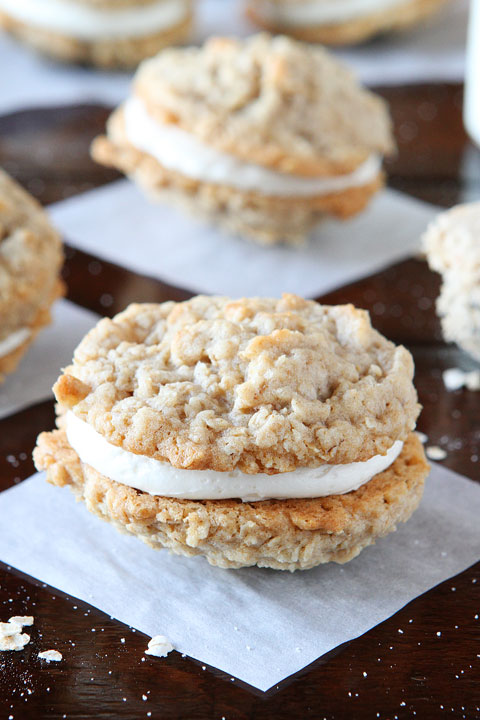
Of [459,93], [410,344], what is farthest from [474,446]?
[459,93]

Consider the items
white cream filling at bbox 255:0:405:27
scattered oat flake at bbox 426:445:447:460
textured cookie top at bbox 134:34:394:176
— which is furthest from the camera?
white cream filling at bbox 255:0:405:27

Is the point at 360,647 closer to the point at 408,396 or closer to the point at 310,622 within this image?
the point at 310,622

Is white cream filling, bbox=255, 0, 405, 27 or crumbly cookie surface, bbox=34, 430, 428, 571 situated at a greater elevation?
crumbly cookie surface, bbox=34, 430, 428, 571

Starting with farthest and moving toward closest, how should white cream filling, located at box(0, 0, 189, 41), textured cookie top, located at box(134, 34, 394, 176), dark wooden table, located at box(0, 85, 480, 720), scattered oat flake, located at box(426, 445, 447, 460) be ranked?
1. white cream filling, located at box(0, 0, 189, 41)
2. textured cookie top, located at box(134, 34, 394, 176)
3. scattered oat flake, located at box(426, 445, 447, 460)
4. dark wooden table, located at box(0, 85, 480, 720)

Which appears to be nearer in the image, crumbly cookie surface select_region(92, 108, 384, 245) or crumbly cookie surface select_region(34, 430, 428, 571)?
crumbly cookie surface select_region(34, 430, 428, 571)

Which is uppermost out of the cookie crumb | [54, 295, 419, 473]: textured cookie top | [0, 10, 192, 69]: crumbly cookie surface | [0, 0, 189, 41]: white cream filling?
[54, 295, 419, 473]: textured cookie top

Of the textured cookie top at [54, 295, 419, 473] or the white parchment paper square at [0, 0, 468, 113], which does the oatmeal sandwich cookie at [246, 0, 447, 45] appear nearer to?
the white parchment paper square at [0, 0, 468, 113]

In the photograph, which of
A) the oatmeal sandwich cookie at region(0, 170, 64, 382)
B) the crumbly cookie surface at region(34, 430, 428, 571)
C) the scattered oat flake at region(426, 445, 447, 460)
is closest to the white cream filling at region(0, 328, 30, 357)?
the oatmeal sandwich cookie at region(0, 170, 64, 382)
